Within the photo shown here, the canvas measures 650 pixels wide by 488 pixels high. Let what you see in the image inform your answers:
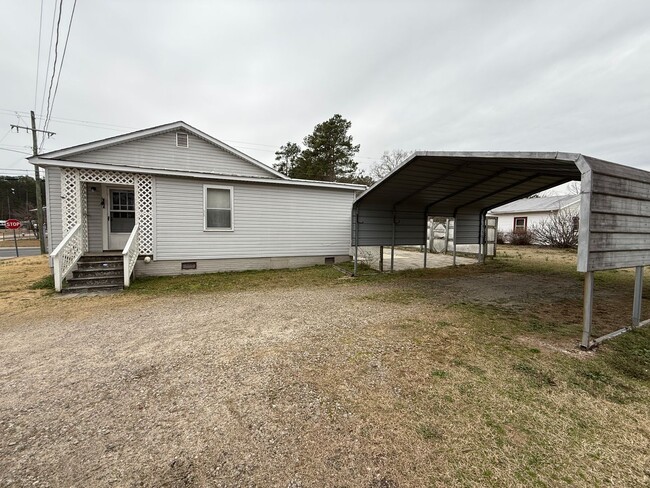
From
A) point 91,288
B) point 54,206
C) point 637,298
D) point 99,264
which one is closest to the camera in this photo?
point 637,298

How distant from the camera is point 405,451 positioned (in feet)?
6.21

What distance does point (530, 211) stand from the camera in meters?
23.1

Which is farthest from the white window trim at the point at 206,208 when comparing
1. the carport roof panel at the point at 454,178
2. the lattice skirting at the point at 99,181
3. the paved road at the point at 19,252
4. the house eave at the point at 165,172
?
the paved road at the point at 19,252

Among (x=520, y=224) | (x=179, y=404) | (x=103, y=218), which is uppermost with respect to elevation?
(x=520, y=224)

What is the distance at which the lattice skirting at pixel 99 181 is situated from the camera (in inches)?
294

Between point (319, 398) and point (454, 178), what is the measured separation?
6835 millimetres

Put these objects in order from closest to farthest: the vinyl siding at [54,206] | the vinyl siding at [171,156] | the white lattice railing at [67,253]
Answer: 1. the white lattice railing at [67,253]
2. the vinyl siding at [54,206]
3. the vinyl siding at [171,156]

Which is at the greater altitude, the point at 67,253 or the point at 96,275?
the point at 67,253

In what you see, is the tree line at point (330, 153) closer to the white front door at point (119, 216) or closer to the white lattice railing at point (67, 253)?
the white front door at point (119, 216)

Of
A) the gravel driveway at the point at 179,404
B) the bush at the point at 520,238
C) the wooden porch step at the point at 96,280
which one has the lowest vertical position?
the gravel driveway at the point at 179,404

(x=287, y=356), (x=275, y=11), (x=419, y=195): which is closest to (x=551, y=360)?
(x=287, y=356)

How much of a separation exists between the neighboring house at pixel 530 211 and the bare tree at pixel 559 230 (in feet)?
2.03

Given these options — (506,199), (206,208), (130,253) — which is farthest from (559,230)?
(130,253)

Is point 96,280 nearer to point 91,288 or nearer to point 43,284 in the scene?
point 91,288
